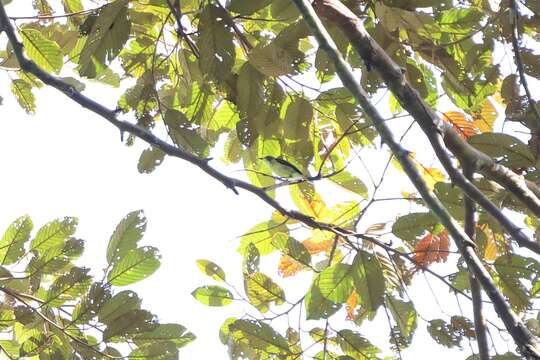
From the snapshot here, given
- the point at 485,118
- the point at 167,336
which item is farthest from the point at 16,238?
the point at 485,118

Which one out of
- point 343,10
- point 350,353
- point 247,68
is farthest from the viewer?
point 350,353

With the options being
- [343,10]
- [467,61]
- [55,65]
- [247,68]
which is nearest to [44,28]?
[55,65]

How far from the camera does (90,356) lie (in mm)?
1688

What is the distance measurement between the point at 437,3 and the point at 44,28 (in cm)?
147

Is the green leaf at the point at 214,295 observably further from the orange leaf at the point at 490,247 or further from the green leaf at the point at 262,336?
the orange leaf at the point at 490,247

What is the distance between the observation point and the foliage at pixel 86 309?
A: 5.42ft

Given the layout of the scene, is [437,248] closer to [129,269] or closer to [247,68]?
[247,68]

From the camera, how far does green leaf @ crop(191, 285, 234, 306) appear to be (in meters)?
1.99

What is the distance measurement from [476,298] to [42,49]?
146cm

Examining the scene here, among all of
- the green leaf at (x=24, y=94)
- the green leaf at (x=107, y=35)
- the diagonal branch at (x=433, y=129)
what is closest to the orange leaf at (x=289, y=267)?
the diagonal branch at (x=433, y=129)

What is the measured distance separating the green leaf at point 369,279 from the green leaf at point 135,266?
1.75ft

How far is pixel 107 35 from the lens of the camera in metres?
1.68

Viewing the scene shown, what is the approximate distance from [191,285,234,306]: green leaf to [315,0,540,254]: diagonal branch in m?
0.84

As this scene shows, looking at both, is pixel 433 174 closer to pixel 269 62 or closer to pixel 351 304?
pixel 351 304
